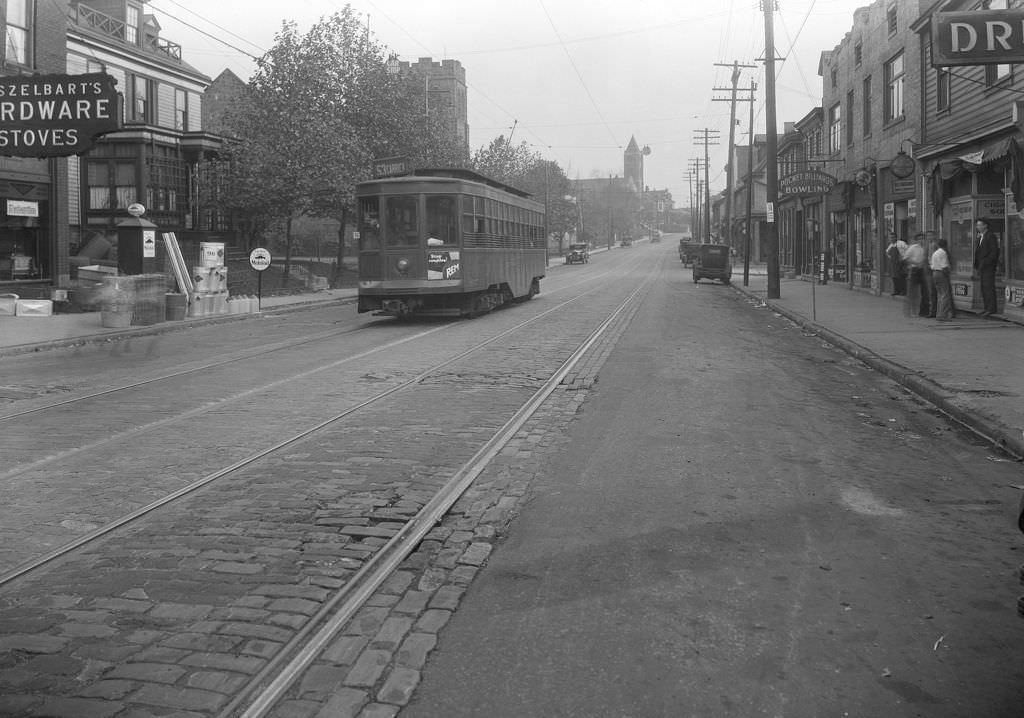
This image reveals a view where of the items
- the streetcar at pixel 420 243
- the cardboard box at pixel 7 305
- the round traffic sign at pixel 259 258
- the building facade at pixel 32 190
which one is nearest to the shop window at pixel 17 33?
the building facade at pixel 32 190

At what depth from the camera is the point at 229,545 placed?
5.34m

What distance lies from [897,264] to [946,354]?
13.2 meters

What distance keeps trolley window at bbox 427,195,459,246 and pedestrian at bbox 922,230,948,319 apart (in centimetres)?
955

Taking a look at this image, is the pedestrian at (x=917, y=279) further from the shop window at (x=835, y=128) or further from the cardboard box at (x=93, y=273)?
the cardboard box at (x=93, y=273)

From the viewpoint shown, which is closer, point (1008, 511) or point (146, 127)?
point (1008, 511)

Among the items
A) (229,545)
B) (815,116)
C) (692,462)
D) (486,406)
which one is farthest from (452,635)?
(815,116)

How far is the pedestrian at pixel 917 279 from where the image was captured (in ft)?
64.8

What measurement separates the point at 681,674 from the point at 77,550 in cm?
339

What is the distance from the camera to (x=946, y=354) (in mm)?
13906

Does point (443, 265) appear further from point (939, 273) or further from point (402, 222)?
point (939, 273)

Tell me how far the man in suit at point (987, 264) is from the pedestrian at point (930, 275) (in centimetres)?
81

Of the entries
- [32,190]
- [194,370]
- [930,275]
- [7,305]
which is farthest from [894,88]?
[7,305]

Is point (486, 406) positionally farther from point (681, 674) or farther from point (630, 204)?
point (630, 204)

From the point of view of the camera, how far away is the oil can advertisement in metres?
19.8
